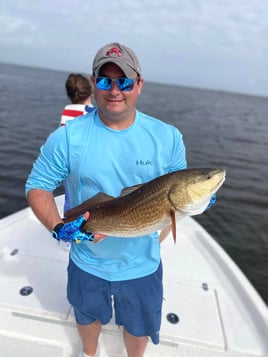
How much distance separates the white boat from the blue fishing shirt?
1.21 meters

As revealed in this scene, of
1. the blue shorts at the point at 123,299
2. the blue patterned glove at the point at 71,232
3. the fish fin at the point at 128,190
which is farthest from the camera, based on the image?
the blue shorts at the point at 123,299

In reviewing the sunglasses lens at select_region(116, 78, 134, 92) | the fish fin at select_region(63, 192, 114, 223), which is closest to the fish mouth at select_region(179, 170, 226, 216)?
the fish fin at select_region(63, 192, 114, 223)

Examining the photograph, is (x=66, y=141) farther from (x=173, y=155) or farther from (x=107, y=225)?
(x=173, y=155)

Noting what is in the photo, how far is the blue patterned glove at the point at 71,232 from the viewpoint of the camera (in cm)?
229

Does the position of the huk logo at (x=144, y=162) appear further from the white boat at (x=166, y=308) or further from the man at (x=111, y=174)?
the white boat at (x=166, y=308)

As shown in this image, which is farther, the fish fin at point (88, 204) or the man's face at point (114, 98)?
the fish fin at point (88, 204)

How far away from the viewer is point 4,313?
3.54 meters

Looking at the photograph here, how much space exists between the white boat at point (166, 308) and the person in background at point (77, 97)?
2.12 meters

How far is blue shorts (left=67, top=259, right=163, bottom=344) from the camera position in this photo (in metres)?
2.71

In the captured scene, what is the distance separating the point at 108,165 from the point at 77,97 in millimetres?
2955

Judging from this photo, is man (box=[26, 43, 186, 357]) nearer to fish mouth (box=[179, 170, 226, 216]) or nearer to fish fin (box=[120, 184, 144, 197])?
fish fin (box=[120, 184, 144, 197])

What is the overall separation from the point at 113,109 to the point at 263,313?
306cm

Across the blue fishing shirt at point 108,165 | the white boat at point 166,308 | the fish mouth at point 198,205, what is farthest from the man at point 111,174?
the white boat at point 166,308

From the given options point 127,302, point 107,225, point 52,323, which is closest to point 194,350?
point 127,302
